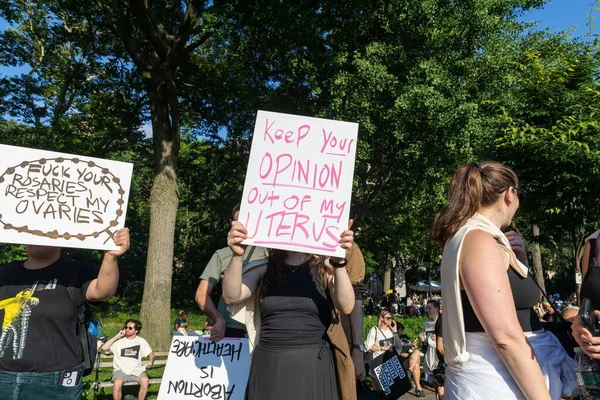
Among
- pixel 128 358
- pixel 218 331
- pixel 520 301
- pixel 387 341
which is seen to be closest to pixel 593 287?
pixel 520 301

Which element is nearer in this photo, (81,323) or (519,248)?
(519,248)

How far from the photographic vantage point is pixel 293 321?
2891 mm

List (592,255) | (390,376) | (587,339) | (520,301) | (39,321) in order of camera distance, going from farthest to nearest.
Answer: (390,376) → (39,321) → (592,255) → (520,301) → (587,339)

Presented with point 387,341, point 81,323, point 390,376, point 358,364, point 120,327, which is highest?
point 81,323

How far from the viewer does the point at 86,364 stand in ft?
10.1

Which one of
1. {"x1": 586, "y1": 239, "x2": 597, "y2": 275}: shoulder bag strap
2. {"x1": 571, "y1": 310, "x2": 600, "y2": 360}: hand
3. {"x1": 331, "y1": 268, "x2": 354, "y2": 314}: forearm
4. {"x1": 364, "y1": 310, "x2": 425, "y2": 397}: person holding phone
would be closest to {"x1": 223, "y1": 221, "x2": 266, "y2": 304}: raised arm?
{"x1": 331, "y1": 268, "x2": 354, "y2": 314}: forearm

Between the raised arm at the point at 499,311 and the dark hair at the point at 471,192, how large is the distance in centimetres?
29

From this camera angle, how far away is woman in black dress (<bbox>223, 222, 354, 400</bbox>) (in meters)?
2.81

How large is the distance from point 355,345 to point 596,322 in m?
1.82

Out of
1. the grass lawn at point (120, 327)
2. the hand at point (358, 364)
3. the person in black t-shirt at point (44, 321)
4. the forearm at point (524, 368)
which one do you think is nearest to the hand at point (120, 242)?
the person in black t-shirt at point (44, 321)

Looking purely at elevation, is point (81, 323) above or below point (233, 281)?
below

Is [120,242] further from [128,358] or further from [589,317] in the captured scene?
[128,358]

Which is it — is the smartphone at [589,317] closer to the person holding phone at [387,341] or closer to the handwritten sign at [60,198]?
the handwritten sign at [60,198]

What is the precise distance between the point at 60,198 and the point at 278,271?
4.33ft
